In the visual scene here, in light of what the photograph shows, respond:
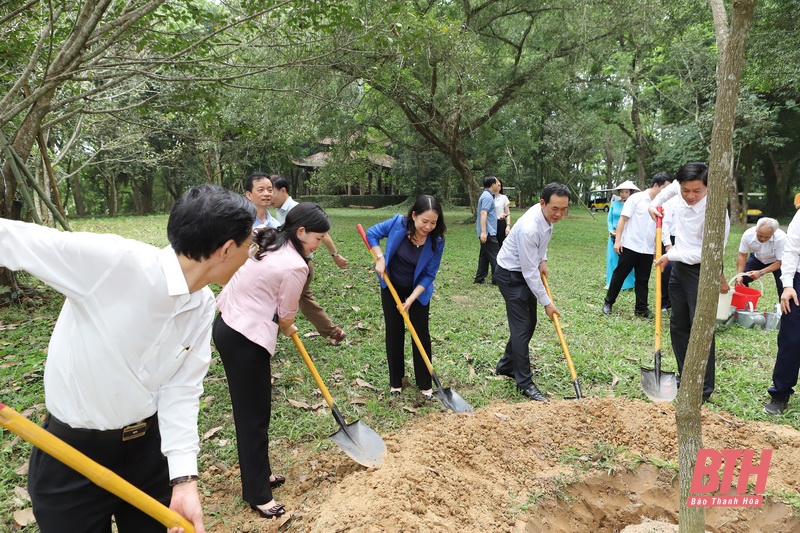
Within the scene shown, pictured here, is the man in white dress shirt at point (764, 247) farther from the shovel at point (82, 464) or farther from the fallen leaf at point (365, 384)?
the shovel at point (82, 464)

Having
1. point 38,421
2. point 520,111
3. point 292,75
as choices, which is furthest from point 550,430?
point 520,111

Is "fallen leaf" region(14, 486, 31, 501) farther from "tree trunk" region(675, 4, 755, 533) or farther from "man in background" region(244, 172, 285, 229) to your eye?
"tree trunk" region(675, 4, 755, 533)

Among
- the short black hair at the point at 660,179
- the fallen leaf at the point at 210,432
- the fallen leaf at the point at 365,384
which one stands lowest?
the fallen leaf at the point at 210,432

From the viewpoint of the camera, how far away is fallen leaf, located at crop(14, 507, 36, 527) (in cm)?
254

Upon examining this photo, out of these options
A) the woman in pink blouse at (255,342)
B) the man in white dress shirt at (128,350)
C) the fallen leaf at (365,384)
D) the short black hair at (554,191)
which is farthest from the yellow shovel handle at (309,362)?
the short black hair at (554,191)

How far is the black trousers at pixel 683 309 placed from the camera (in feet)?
12.6

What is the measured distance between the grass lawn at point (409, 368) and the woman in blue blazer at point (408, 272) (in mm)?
283

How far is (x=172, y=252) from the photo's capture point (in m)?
A: 1.46

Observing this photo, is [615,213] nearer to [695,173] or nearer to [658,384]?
[695,173]

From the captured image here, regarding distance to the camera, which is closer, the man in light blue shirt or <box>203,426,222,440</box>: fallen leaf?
<box>203,426,222,440</box>: fallen leaf

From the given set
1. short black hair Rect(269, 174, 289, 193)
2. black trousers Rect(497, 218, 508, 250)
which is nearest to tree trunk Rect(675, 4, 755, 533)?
short black hair Rect(269, 174, 289, 193)

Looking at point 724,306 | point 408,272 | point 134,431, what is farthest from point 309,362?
point 724,306

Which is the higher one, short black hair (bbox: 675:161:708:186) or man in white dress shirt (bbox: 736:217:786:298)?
short black hair (bbox: 675:161:708:186)

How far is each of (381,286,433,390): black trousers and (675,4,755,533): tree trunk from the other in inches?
87.3
